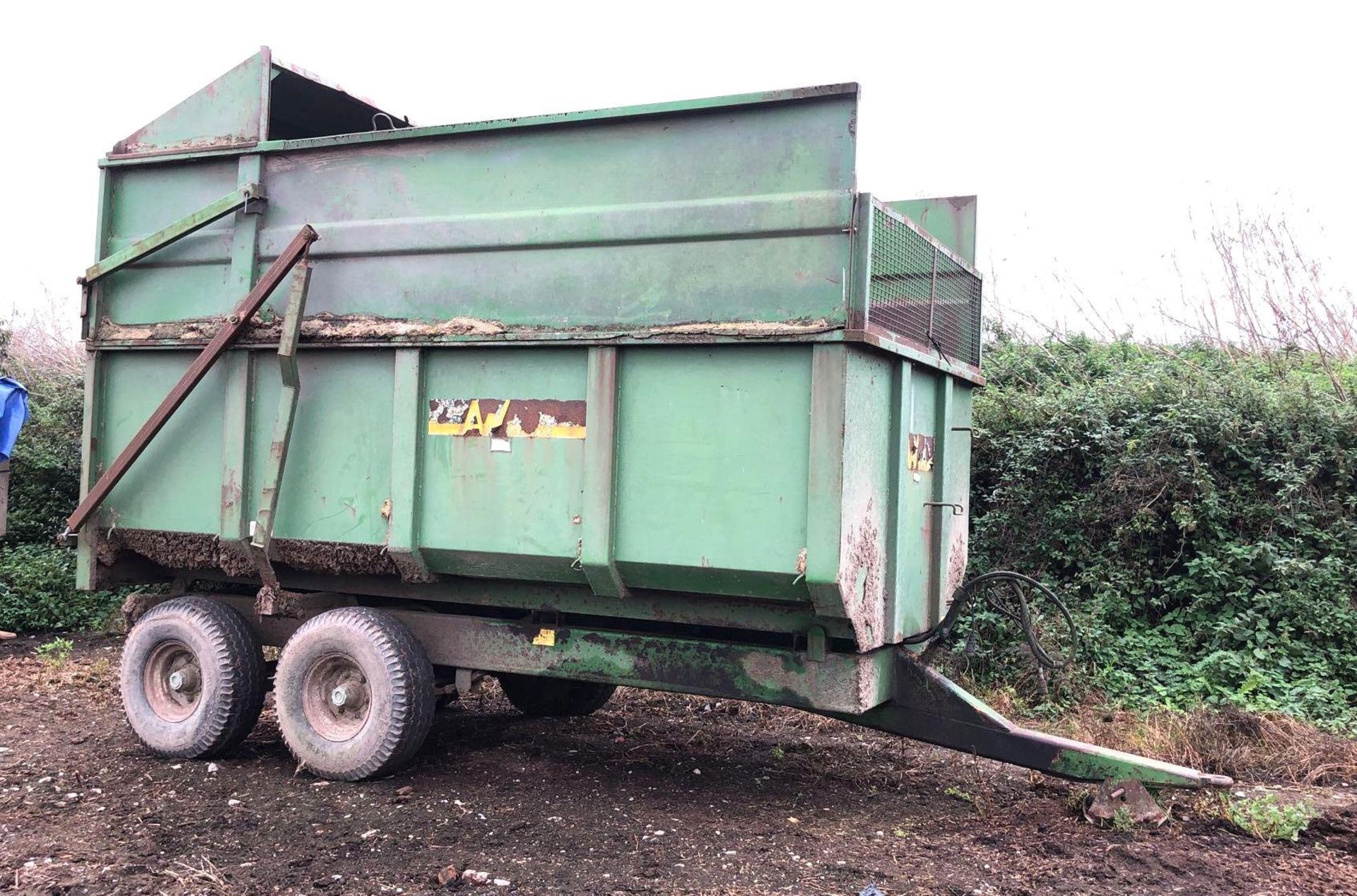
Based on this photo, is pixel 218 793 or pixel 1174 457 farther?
pixel 1174 457

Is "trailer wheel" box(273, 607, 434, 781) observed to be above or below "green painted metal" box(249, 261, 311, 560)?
below

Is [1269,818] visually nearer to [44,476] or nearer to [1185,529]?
[1185,529]

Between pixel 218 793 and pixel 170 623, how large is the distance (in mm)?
918

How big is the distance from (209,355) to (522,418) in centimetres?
152

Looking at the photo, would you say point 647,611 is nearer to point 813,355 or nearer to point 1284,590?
point 813,355

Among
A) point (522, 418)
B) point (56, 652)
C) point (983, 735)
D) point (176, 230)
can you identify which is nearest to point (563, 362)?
point (522, 418)

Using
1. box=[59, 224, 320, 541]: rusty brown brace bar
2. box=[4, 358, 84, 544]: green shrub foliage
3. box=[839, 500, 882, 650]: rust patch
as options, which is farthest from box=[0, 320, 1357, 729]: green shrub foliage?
box=[4, 358, 84, 544]: green shrub foliage

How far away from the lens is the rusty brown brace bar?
4.67 meters

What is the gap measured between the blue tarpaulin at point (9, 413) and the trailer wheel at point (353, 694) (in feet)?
15.8

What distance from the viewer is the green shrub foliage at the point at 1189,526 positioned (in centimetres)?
615

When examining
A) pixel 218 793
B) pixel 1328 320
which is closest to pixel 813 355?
pixel 218 793

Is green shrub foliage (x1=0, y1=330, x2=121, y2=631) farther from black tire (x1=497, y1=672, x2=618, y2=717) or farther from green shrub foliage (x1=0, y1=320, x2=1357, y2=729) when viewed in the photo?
green shrub foliage (x1=0, y1=320, x2=1357, y2=729)

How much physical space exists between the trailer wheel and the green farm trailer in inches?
0.6

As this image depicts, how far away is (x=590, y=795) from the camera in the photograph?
4.48 metres
